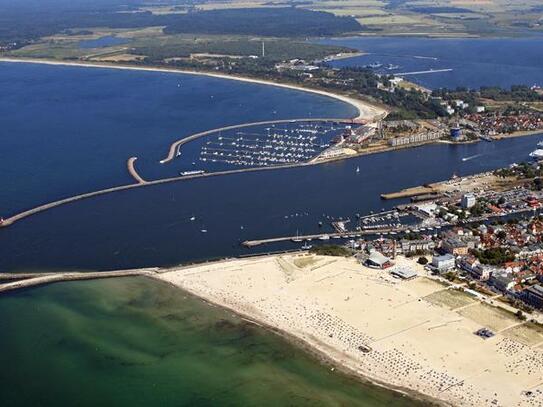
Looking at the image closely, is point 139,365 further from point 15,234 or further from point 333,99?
point 333,99

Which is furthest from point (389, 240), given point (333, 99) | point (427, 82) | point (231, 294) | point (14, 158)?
point (427, 82)

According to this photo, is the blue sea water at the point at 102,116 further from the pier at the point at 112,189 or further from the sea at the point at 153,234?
the pier at the point at 112,189

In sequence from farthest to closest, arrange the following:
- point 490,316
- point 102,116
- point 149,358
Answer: point 102,116, point 490,316, point 149,358

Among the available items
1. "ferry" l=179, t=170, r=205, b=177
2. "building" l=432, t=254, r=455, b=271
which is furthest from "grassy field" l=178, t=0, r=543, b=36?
"building" l=432, t=254, r=455, b=271

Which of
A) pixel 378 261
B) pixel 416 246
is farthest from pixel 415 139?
pixel 378 261

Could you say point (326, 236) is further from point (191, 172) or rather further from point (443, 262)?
point (191, 172)

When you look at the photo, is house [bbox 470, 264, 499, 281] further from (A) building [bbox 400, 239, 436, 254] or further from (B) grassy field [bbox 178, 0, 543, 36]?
(B) grassy field [bbox 178, 0, 543, 36]
